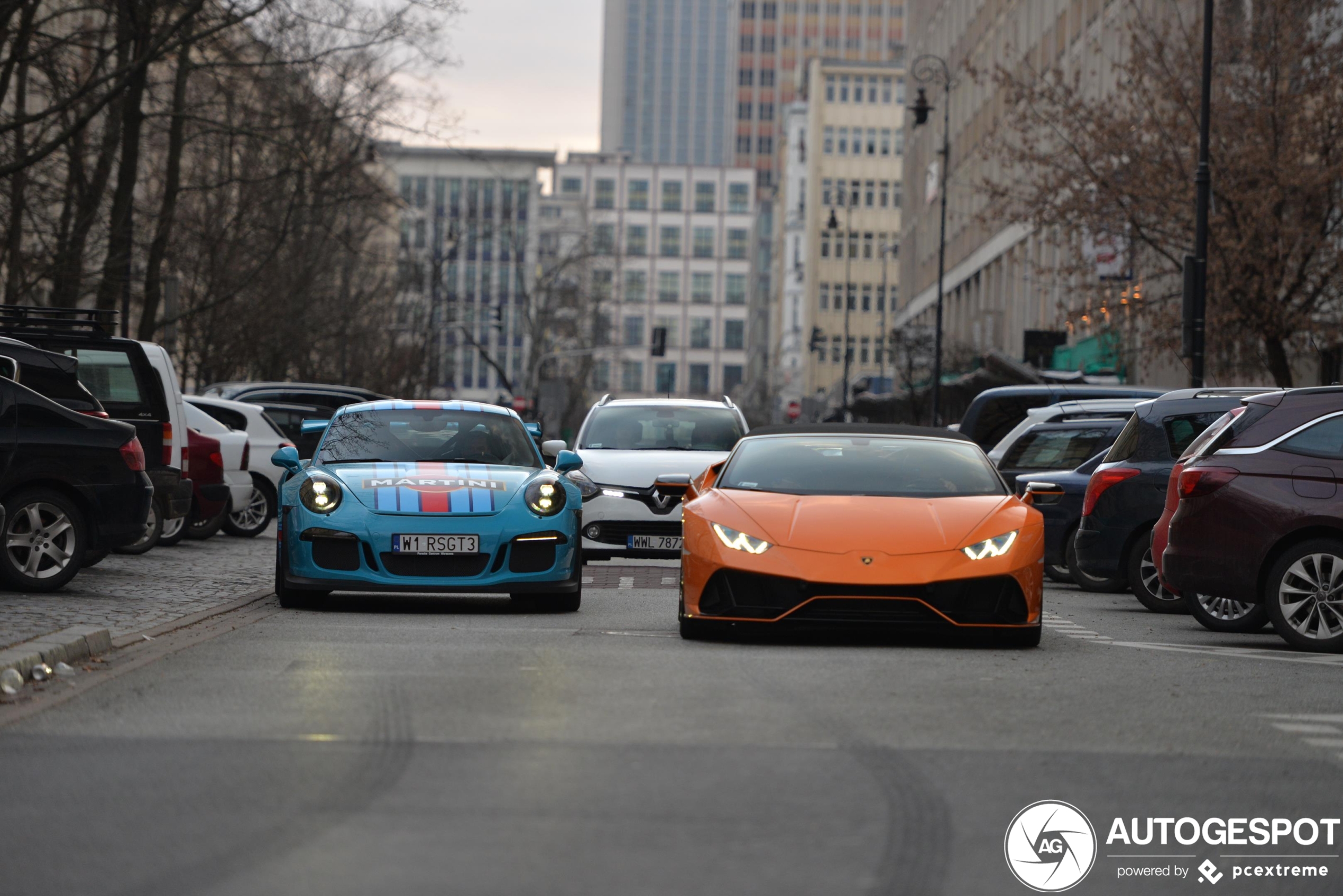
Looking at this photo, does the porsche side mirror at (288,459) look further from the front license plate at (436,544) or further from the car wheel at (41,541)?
the car wheel at (41,541)

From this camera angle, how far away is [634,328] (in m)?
188

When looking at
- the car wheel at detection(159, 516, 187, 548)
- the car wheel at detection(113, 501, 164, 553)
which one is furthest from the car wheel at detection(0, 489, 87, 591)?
the car wheel at detection(159, 516, 187, 548)

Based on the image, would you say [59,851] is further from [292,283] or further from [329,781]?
[292,283]

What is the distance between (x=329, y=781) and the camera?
6434mm

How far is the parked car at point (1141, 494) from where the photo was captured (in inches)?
619

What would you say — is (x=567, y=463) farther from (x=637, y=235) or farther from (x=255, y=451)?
(x=637, y=235)

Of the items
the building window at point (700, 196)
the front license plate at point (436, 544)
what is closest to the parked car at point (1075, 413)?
the front license plate at point (436, 544)

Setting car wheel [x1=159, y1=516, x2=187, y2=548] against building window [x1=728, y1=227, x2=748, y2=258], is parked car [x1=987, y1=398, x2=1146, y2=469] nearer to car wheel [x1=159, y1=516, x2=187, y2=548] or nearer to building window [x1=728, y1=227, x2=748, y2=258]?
car wheel [x1=159, y1=516, x2=187, y2=548]

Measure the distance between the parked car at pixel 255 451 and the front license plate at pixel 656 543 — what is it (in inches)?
316

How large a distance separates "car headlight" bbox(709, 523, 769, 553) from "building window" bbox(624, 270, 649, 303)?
80.3 meters

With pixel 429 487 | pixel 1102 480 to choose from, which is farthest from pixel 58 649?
pixel 1102 480

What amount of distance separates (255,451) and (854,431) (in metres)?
13.4

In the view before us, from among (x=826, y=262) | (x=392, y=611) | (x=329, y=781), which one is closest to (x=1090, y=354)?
(x=392, y=611)

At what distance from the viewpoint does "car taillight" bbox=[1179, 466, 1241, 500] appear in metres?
12.4
